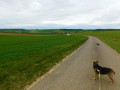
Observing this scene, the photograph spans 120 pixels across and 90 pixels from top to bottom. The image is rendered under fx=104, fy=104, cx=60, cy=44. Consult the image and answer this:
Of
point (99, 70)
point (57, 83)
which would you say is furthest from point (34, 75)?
point (99, 70)

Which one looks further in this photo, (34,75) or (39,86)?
(34,75)

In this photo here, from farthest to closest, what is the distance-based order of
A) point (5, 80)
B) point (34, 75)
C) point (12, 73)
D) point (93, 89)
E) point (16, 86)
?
point (12, 73), point (34, 75), point (5, 80), point (16, 86), point (93, 89)

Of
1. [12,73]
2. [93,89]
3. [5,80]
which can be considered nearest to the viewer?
[93,89]

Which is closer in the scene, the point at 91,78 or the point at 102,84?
the point at 102,84

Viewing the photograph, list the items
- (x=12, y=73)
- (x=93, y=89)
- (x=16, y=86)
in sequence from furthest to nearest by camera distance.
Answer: (x=12, y=73) → (x=16, y=86) → (x=93, y=89)

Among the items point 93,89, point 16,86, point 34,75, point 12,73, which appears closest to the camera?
point 93,89

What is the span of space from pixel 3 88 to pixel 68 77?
126 inches

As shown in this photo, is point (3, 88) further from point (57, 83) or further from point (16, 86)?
point (57, 83)

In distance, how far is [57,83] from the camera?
507cm

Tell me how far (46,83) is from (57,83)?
21.0 inches

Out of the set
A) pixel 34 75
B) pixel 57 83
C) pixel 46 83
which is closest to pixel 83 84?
pixel 57 83

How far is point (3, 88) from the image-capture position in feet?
15.3

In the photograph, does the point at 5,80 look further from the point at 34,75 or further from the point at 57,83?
the point at 57,83

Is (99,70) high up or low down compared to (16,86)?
up
